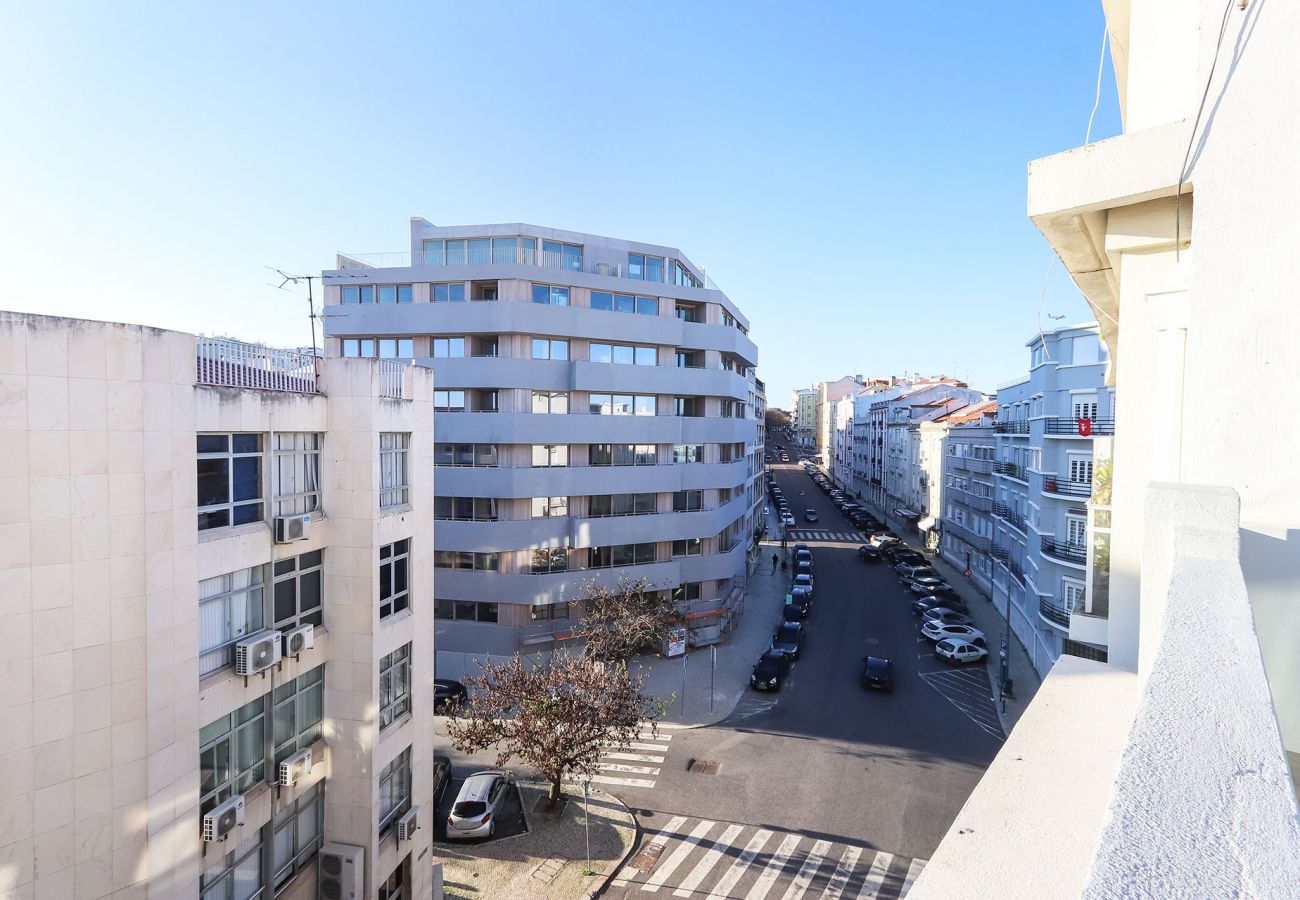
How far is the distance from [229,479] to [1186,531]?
38.0 ft

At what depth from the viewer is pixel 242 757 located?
10289 mm

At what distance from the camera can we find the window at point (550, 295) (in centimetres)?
2803

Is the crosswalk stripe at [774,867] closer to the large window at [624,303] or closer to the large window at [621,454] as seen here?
the large window at [621,454]

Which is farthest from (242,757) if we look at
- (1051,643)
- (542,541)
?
(1051,643)

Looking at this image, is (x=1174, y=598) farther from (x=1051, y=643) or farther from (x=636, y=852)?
(x=1051, y=643)

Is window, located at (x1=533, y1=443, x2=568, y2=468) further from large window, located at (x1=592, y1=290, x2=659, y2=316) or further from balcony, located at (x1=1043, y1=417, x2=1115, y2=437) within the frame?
balcony, located at (x1=1043, y1=417, x2=1115, y2=437)

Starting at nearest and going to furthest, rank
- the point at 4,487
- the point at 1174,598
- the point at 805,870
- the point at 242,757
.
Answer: the point at 1174,598, the point at 4,487, the point at 242,757, the point at 805,870

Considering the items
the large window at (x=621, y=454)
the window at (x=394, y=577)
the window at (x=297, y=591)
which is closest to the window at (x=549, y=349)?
the large window at (x=621, y=454)

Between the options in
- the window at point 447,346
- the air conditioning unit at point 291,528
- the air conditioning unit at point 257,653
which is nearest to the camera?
the air conditioning unit at point 257,653

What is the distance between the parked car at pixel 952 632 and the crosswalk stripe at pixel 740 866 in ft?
57.4

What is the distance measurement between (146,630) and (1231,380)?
11115 millimetres

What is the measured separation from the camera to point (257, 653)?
10.1 meters

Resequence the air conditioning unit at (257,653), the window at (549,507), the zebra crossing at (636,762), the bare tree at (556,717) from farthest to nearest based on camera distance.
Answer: the window at (549,507), the zebra crossing at (636,762), the bare tree at (556,717), the air conditioning unit at (257,653)

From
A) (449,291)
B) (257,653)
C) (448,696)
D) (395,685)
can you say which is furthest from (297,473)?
(449,291)
